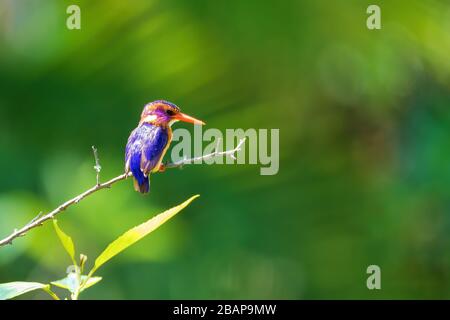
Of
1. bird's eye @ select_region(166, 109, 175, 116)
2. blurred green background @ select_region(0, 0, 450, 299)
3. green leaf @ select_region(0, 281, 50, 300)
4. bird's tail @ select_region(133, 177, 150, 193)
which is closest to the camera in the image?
green leaf @ select_region(0, 281, 50, 300)

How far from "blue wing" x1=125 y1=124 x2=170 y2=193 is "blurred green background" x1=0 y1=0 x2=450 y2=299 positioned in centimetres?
106

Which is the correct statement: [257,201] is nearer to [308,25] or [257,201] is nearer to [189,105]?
[189,105]

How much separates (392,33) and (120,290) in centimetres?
115

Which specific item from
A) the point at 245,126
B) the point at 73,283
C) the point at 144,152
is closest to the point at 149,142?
the point at 144,152

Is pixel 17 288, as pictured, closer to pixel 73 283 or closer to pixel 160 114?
pixel 73 283

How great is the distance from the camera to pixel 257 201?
2.34 m

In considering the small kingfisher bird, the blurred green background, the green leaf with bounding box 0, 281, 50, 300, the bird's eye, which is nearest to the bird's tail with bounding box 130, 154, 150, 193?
the small kingfisher bird

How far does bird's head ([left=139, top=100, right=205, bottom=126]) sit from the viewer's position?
2.80ft

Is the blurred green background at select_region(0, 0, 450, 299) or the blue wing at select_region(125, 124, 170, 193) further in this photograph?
the blurred green background at select_region(0, 0, 450, 299)

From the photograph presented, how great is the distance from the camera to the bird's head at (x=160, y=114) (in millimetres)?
854

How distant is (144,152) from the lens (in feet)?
2.70

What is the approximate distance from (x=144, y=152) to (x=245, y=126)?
4.50ft

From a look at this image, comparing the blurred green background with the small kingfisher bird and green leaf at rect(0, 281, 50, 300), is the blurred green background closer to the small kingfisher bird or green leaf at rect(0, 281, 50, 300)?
the small kingfisher bird
